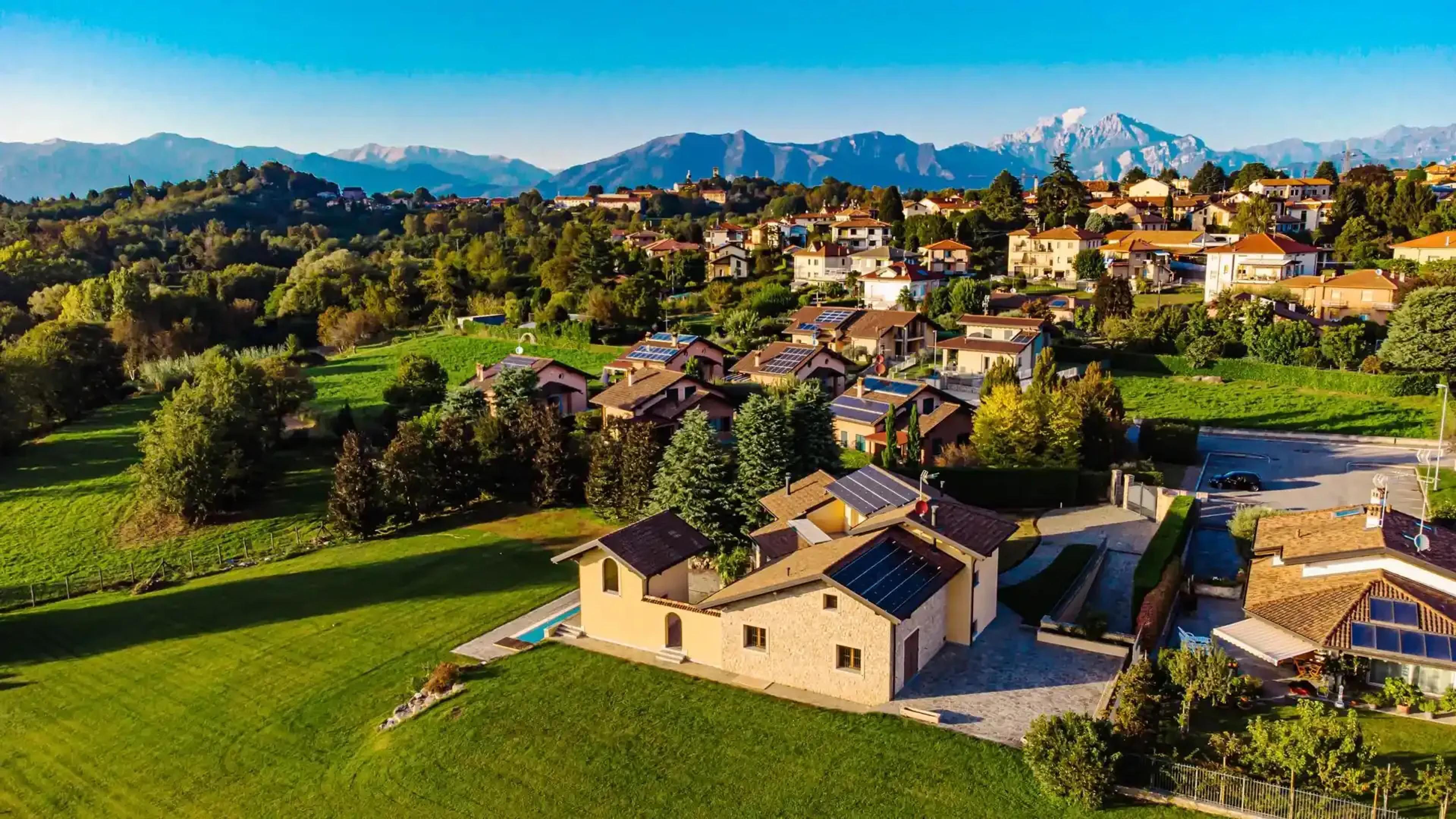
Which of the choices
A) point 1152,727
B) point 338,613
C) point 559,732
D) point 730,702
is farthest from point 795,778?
point 338,613

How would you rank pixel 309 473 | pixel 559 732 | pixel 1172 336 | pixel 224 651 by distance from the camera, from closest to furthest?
pixel 559 732 → pixel 224 651 → pixel 309 473 → pixel 1172 336

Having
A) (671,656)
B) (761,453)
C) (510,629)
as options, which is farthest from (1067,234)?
(671,656)

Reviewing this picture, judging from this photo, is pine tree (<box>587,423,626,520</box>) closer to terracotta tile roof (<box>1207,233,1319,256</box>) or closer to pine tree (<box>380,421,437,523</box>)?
pine tree (<box>380,421,437,523</box>)

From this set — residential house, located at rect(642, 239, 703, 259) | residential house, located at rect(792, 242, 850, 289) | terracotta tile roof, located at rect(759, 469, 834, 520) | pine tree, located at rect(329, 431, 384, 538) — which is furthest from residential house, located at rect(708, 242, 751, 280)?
terracotta tile roof, located at rect(759, 469, 834, 520)

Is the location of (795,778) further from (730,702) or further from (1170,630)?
(1170,630)

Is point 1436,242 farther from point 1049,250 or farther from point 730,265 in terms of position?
point 730,265

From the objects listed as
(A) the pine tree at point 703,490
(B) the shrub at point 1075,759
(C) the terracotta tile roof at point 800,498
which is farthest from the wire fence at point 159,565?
(B) the shrub at point 1075,759
